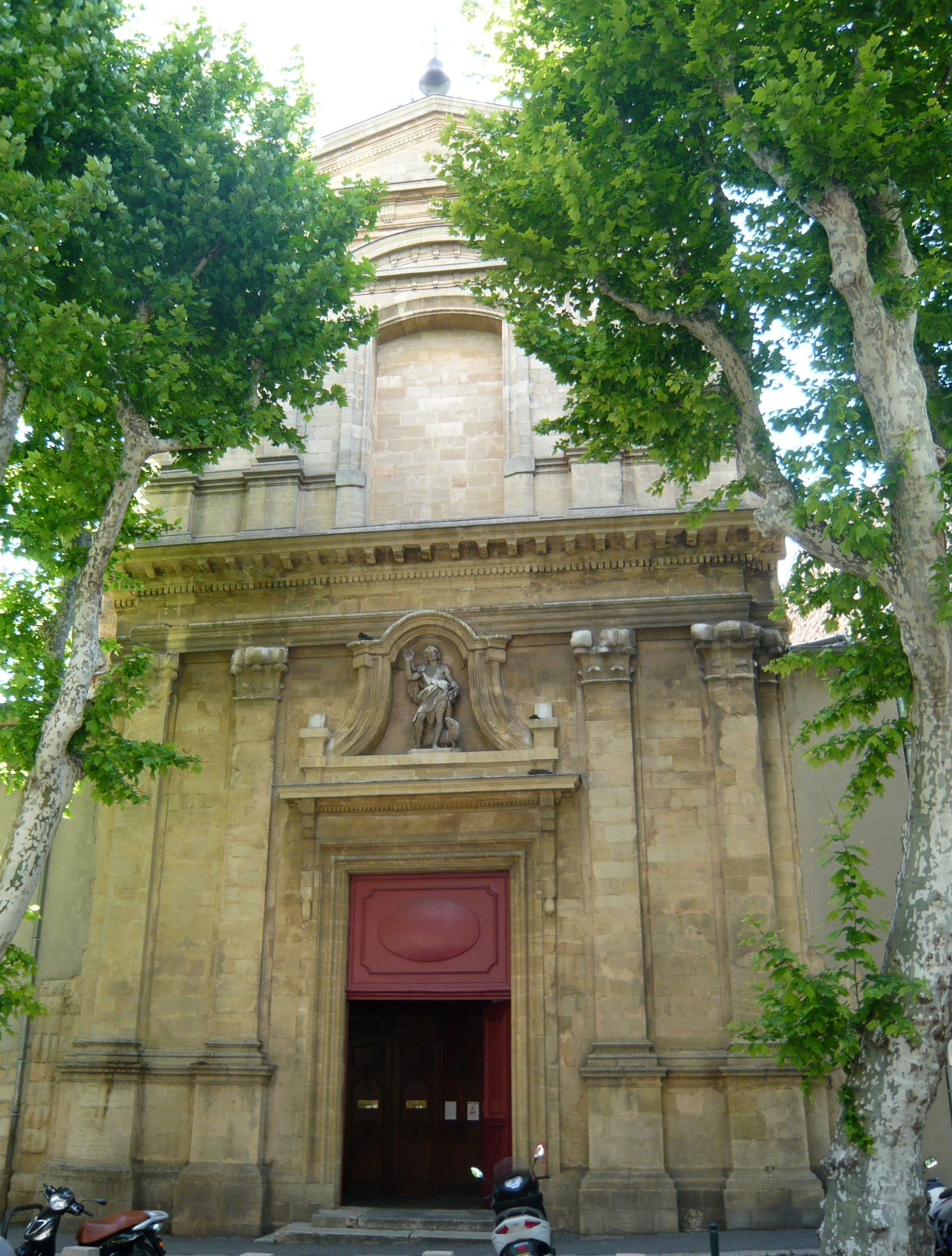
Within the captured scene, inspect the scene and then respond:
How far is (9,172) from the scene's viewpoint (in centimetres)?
888

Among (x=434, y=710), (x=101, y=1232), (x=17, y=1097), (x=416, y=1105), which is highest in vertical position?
(x=434, y=710)

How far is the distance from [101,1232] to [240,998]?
3.73m

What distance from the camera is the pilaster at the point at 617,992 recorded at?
446 inches

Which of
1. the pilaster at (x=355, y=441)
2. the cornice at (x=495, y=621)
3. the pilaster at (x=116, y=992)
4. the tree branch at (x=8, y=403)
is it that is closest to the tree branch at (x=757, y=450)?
the cornice at (x=495, y=621)

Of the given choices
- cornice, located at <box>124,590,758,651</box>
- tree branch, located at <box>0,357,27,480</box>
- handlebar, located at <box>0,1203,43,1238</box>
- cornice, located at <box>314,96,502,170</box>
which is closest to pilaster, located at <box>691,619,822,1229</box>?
cornice, located at <box>124,590,758,651</box>

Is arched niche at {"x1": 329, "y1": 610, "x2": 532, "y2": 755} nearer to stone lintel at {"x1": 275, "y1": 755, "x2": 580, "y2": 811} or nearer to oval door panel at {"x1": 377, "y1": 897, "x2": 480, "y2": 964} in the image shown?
stone lintel at {"x1": 275, "y1": 755, "x2": 580, "y2": 811}

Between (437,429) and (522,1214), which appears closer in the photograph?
(522,1214)

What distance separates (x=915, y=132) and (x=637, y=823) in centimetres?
753

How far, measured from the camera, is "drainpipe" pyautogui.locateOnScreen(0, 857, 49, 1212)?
12672mm

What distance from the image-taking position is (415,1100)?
14133 mm

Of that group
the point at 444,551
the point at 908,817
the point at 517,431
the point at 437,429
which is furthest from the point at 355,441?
the point at 908,817

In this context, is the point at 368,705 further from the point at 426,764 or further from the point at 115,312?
the point at 115,312

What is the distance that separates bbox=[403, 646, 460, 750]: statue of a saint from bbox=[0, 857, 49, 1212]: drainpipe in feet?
15.0

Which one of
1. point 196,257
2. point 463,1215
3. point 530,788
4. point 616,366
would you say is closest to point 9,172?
point 196,257
